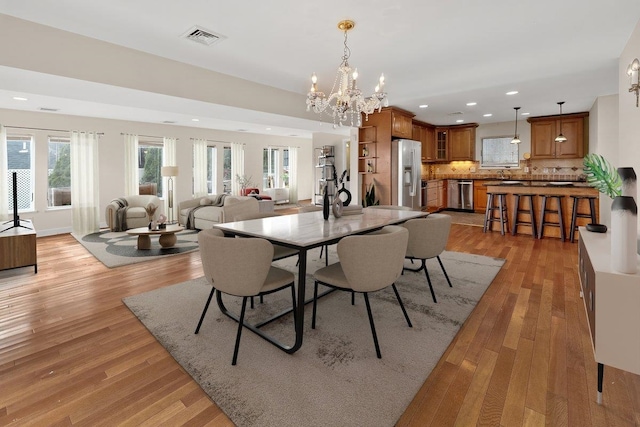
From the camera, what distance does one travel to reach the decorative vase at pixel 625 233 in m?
1.66

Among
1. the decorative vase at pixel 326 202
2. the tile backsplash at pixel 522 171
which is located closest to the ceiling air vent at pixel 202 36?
the decorative vase at pixel 326 202

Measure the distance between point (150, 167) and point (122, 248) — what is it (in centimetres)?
386

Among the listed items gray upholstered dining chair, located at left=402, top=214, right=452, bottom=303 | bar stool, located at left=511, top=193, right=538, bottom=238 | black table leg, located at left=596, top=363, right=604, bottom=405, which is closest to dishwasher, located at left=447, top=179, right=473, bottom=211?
bar stool, located at left=511, top=193, right=538, bottom=238

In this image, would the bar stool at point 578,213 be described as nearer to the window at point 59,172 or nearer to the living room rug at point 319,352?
the living room rug at point 319,352

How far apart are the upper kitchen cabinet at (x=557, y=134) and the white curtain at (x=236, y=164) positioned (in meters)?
8.10

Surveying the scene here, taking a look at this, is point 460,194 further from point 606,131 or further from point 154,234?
point 154,234

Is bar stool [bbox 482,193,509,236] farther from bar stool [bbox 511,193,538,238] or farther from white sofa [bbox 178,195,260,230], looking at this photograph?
white sofa [bbox 178,195,260,230]

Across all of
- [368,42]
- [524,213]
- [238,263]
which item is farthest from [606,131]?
[238,263]

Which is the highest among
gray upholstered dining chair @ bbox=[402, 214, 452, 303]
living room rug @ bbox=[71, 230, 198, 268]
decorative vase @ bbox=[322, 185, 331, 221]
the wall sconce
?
the wall sconce

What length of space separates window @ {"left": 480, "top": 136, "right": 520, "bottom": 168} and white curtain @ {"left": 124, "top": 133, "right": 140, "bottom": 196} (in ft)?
30.3

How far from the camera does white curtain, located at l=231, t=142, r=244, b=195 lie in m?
10.1

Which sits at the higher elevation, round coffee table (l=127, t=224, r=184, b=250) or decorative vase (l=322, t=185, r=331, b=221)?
decorative vase (l=322, t=185, r=331, b=221)

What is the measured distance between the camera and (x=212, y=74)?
4.37 m

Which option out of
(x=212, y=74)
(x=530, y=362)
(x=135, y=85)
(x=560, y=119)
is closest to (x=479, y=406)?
(x=530, y=362)
